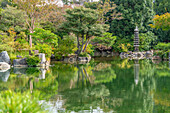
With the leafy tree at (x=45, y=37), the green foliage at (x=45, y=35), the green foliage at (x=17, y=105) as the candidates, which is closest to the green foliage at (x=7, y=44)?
the leafy tree at (x=45, y=37)

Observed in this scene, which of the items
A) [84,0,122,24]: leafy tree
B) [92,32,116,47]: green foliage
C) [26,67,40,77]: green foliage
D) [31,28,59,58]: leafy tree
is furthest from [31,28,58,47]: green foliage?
[84,0,122,24]: leafy tree

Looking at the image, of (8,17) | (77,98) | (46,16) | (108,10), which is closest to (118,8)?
(108,10)

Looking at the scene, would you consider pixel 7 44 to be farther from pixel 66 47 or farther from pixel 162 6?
pixel 162 6

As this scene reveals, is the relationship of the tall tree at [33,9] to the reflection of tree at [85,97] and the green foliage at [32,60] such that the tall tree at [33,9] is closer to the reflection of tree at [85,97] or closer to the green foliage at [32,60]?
the green foliage at [32,60]

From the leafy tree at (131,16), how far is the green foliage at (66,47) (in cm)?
1219

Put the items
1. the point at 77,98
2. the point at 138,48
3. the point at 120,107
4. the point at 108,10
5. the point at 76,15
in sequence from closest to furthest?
the point at 120,107, the point at 77,98, the point at 76,15, the point at 138,48, the point at 108,10

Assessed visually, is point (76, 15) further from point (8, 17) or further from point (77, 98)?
point (77, 98)

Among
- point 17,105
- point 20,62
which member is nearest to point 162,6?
point 20,62

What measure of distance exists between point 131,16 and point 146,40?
12.7ft

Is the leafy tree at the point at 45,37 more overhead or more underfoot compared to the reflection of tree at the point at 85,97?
more overhead

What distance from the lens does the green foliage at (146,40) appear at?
3294 cm

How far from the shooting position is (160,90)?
7379mm

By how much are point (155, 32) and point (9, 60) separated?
25.0m

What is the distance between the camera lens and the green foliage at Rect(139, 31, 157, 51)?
32.9m
